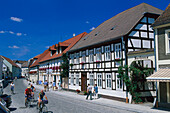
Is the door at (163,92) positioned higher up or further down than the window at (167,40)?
further down

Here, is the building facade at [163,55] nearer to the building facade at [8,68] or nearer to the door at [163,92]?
the door at [163,92]

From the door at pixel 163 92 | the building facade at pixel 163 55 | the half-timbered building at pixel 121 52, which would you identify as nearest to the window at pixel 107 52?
the half-timbered building at pixel 121 52

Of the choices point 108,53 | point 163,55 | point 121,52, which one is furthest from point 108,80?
point 163,55

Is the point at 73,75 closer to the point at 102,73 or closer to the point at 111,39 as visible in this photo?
the point at 102,73

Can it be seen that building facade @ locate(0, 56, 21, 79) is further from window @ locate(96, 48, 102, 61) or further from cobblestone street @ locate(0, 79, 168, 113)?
cobblestone street @ locate(0, 79, 168, 113)

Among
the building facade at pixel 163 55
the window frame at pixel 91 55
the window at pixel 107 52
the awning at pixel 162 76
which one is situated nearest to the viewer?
the awning at pixel 162 76

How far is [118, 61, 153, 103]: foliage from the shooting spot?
17734 millimetres

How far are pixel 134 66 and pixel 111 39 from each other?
397 cm

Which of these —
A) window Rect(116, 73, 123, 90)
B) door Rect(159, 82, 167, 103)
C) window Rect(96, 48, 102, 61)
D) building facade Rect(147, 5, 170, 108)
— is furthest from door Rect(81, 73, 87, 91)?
door Rect(159, 82, 167, 103)

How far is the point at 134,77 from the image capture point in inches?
705

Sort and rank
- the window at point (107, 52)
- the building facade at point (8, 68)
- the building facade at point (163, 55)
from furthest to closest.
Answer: the building facade at point (8, 68), the window at point (107, 52), the building facade at point (163, 55)

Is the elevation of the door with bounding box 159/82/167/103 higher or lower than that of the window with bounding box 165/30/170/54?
lower

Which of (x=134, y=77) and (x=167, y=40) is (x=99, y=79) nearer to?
(x=134, y=77)

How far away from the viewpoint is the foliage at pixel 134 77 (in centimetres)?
1773
